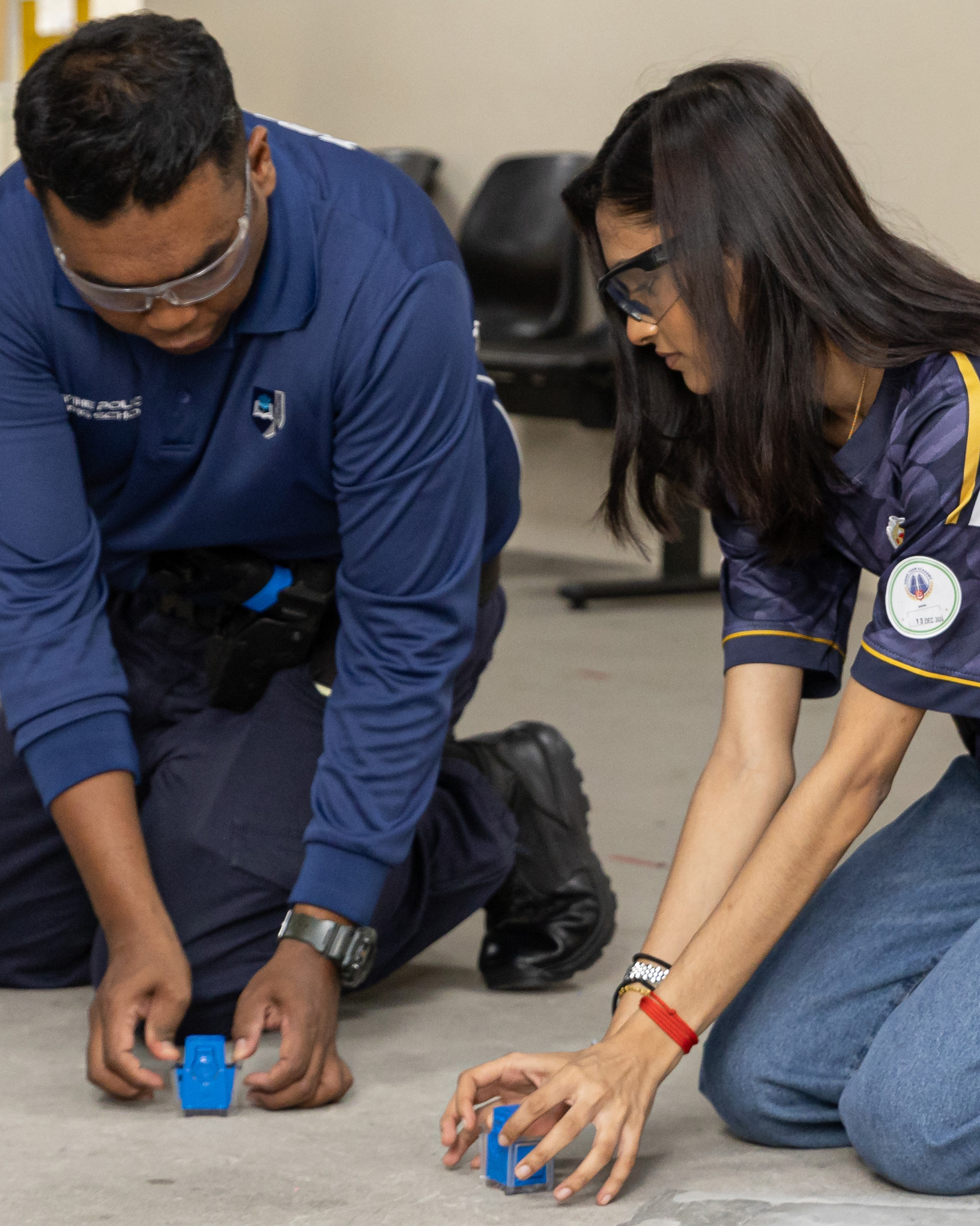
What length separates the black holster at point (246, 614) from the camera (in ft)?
5.23

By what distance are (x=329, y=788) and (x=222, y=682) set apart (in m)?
0.26

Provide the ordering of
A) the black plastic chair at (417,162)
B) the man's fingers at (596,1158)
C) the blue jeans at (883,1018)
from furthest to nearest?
the black plastic chair at (417,162), the blue jeans at (883,1018), the man's fingers at (596,1158)

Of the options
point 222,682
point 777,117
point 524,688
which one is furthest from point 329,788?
point 524,688

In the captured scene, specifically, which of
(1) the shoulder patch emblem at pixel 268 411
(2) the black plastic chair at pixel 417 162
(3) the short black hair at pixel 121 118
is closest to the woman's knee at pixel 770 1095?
(1) the shoulder patch emblem at pixel 268 411

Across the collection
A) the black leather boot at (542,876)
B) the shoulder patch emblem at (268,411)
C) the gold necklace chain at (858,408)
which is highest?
the gold necklace chain at (858,408)

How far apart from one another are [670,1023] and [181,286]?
2.31ft

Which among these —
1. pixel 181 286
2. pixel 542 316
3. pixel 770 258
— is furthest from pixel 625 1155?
pixel 542 316

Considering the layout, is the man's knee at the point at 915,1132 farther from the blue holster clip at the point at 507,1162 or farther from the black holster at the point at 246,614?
the black holster at the point at 246,614

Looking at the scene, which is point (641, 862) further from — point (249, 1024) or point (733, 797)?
point (249, 1024)

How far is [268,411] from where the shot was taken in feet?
4.75

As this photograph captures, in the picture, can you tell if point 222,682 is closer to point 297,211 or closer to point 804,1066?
point 297,211

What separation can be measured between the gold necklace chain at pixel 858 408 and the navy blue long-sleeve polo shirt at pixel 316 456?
0.35 metres

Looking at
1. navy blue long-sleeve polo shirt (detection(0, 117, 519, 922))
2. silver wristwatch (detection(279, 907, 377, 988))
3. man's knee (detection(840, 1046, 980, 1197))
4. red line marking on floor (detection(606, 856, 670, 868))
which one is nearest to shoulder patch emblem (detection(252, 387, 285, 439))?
navy blue long-sleeve polo shirt (detection(0, 117, 519, 922))

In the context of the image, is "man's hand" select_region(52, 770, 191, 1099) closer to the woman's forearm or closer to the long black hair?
the woman's forearm
